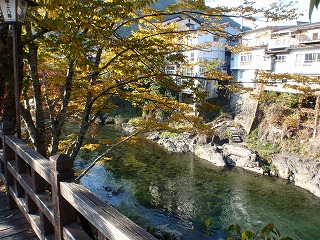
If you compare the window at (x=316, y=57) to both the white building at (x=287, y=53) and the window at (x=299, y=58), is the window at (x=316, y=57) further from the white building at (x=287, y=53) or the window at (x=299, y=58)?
the window at (x=299, y=58)

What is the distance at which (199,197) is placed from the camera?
15.2m

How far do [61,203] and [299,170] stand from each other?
18.9 meters

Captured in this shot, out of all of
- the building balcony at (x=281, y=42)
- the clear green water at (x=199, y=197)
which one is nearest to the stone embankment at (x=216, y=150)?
the clear green water at (x=199, y=197)

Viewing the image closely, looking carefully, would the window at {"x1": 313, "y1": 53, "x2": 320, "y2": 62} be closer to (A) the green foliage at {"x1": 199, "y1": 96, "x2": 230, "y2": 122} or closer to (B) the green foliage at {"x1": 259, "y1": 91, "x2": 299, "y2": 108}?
(B) the green foliage at {"x1": 259, "y1": 91, "x2": 299, "y2": 108}

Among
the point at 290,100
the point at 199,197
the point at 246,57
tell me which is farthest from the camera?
the point at 246,57

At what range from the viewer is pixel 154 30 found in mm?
8086

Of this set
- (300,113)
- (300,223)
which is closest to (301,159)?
(300,113)

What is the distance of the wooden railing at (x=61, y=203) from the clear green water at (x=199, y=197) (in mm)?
6876

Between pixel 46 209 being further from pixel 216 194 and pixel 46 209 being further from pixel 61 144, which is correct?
pixel 216 194

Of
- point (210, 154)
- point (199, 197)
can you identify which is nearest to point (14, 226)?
point (199, 197)

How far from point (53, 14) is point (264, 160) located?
1933 cm

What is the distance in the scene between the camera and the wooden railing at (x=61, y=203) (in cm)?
161

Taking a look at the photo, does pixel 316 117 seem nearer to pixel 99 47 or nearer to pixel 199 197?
pixel 199 197

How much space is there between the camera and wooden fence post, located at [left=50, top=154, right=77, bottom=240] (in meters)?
2.22
